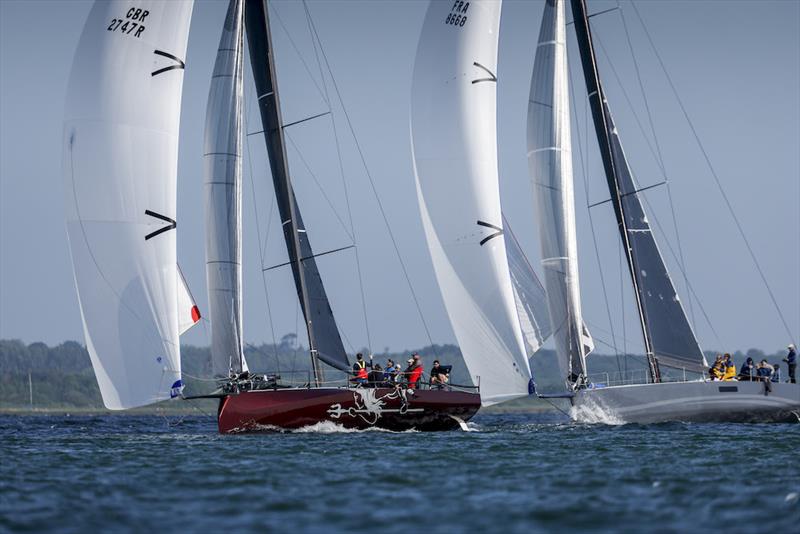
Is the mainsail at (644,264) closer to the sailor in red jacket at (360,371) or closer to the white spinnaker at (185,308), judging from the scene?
the sailor in red jacket at (360,371)

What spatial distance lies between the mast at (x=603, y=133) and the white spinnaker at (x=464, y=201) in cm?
625

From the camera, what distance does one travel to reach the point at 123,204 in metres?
28.6

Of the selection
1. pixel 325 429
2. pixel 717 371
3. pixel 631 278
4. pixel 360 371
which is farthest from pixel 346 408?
pixel 717 371

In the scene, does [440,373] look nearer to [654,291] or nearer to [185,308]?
[185,308]

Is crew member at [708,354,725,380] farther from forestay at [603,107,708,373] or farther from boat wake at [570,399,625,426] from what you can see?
boat wake at [570,399,625,426]

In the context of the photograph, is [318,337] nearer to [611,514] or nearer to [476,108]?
[476,108]

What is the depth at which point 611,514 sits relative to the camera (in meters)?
17.1

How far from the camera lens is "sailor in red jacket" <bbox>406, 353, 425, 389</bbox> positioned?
109 ft

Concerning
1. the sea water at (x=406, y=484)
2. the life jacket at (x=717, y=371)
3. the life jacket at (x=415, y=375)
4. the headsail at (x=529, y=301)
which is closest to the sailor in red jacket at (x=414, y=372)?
the life jacket at (x=415, y=375)

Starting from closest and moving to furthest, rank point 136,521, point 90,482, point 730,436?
point 136,521 → point 90,482 → point 730,436

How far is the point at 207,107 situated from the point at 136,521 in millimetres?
19193

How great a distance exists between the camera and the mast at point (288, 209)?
35.3 meters

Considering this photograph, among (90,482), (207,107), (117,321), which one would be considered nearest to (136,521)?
(90,482)

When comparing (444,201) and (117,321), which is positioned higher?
(444,201)
